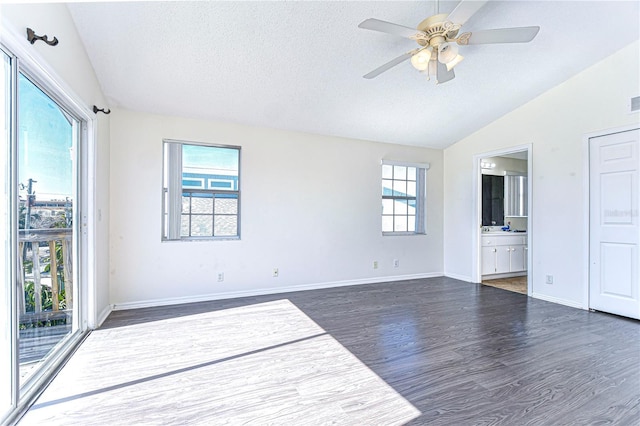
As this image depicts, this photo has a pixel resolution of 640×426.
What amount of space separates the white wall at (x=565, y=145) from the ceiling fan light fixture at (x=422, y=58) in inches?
96.1

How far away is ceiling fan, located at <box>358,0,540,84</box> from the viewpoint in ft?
6.79

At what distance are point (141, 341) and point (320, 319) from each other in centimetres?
163

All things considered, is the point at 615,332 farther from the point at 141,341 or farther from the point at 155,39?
the point at 155,39

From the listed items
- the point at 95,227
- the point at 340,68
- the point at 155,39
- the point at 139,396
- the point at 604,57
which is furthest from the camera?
the point at 604,57

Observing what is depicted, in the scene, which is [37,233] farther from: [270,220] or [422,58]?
[422,58]

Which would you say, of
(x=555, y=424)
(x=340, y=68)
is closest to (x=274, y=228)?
(x=340, y=68)

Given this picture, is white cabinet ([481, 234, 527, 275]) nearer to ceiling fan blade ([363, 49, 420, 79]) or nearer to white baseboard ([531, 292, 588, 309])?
white baseboard ([531, 292, 588, 309])

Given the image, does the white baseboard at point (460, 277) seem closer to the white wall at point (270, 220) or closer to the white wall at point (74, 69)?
the white wall at point (270, 220)

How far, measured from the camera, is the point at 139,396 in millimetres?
1869

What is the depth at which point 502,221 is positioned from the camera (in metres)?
5.77

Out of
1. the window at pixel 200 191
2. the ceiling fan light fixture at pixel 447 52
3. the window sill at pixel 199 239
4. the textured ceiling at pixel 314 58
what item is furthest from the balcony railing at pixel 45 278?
the ceiling fan light fixture at pixel 447 52

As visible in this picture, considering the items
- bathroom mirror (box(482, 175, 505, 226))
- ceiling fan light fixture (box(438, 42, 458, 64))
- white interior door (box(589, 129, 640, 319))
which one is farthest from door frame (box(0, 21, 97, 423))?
bathroom mirror (box(482, 175, 505, 226))

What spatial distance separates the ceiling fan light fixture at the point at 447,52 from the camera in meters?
2.31

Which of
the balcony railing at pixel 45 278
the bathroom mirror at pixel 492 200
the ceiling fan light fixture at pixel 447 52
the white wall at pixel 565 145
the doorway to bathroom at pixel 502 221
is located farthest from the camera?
the bathroom mirror at pixel 492 200
